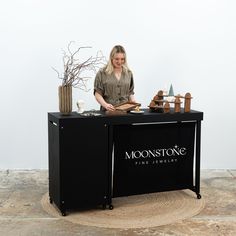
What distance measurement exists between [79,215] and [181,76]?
247cm

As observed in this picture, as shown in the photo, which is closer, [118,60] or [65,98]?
[65,98]

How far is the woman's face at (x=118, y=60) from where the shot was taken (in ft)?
14.2

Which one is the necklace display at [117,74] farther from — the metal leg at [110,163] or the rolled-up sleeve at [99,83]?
the metal leg at [110,163]

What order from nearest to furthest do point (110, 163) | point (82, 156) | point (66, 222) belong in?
point (66, 222)
point (82, 156)
point (110, 163)

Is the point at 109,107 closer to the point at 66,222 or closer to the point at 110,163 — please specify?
the point at 110,163

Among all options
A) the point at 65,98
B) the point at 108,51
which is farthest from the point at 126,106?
the point at 108,51

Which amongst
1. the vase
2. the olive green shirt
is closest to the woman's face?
the olive green shirt

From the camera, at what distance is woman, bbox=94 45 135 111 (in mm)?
4414

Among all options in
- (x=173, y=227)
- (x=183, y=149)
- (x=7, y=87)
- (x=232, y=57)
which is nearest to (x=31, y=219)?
(x=173, y=227)

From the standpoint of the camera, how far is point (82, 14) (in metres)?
5.44

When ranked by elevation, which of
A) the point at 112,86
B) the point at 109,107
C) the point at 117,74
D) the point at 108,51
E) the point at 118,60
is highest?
the point at 108,51

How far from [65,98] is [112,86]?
62 centimetres

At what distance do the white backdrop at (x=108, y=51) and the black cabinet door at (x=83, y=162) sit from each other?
5.49ft

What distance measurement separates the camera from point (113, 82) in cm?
446
